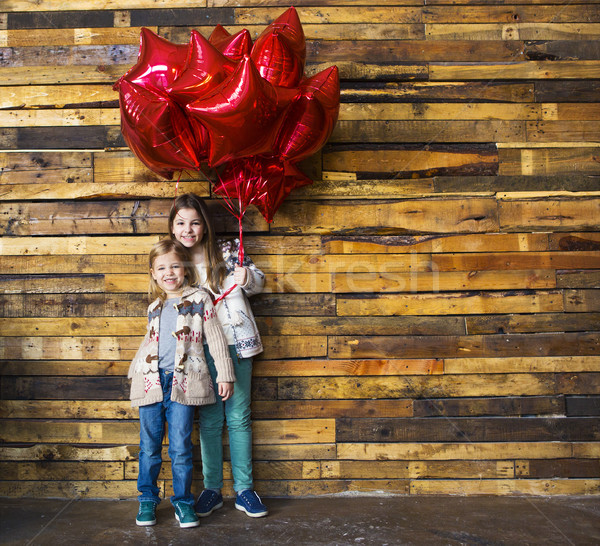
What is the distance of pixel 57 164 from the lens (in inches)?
104

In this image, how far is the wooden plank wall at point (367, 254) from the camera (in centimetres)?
254

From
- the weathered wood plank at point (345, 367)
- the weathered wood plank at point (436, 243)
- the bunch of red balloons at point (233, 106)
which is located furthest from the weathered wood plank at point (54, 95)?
the weathered wood plank at point (345, 367)

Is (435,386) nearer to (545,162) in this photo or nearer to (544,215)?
(544,215)

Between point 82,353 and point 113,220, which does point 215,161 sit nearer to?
point 113,220

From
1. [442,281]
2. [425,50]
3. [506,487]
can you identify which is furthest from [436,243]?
[506,487]

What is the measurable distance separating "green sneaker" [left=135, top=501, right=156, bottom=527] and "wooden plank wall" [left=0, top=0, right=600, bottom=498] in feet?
1.02

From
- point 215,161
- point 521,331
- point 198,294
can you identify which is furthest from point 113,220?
point 521,331

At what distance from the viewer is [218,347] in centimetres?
223

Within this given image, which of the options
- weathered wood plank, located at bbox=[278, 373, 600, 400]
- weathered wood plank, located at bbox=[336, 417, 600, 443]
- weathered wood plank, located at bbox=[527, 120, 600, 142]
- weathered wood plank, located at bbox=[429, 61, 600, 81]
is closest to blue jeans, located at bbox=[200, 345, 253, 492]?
weathered wood plank, located at bbox=[278, 373, 600, 400]

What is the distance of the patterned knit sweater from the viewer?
85.2 inches

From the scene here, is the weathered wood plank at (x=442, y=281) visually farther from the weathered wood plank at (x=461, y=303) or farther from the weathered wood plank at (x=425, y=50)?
the weathered wood plank at (x=425, y=50)

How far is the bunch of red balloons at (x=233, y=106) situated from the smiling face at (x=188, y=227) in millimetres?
204

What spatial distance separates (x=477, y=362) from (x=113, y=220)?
2.00 m

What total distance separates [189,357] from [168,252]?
18.8 inches
